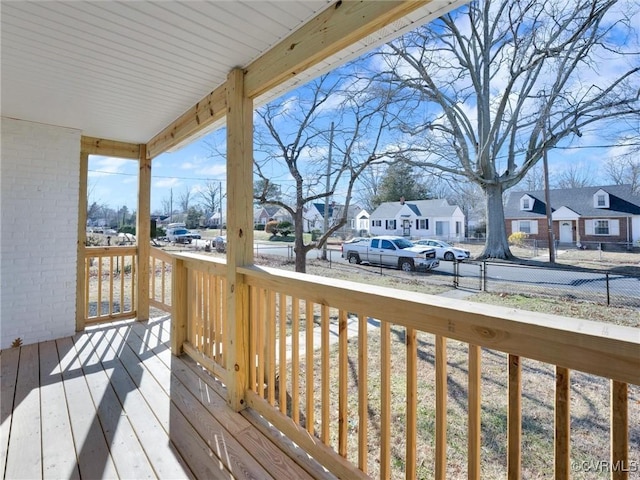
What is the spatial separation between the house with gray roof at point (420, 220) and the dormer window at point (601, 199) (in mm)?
626

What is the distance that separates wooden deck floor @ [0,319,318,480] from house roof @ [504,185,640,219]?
163 centimetres

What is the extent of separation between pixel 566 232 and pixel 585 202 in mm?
146

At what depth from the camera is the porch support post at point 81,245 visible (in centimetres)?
350

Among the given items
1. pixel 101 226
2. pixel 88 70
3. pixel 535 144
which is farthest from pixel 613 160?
pixel 101 226

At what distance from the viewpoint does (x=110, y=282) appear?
3893 millimetres

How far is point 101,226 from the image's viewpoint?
3.92 metres

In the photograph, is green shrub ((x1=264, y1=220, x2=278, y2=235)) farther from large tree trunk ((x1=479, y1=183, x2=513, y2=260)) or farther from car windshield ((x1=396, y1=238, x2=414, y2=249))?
→ large tree trunk ((x1=479, y1=183, x2=513, y2=260))

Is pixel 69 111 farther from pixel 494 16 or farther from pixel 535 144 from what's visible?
pixel 535 144

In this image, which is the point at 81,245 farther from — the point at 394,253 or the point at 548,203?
the point at 548,203

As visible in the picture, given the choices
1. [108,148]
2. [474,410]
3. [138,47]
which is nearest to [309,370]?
[474,410]

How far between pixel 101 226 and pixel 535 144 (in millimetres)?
4394

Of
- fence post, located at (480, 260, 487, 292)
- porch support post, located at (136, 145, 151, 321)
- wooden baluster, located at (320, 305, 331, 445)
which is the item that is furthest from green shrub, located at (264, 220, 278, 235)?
porch support post, located at (136, 145, 151, 321)

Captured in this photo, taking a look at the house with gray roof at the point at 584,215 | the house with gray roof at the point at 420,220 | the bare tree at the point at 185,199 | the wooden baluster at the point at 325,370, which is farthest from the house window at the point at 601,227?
the bare tree at the point at 185,199

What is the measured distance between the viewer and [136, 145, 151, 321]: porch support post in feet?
12.7
